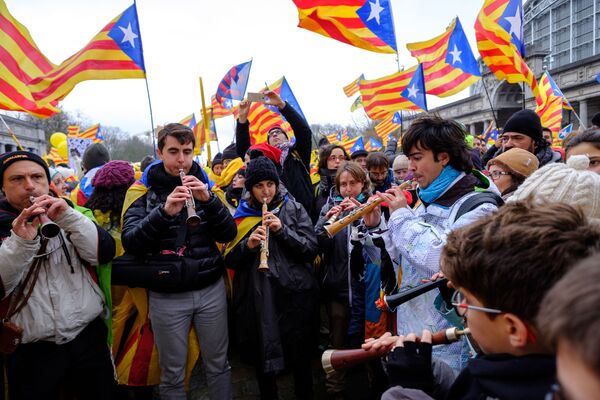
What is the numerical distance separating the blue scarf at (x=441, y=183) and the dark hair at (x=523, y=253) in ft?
3.19

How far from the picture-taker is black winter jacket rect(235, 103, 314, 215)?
4.57 metres

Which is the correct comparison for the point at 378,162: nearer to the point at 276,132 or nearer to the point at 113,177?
the point at 276,132

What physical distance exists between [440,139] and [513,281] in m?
1.30

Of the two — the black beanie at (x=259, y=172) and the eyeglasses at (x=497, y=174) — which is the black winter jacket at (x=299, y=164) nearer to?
the black beanie at (x=259, y=172)

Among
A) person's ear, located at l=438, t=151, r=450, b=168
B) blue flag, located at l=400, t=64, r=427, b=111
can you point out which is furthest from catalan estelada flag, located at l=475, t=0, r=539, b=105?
person's ear, located at l=438, t=151, r=450, b=168

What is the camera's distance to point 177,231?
3.07 metres

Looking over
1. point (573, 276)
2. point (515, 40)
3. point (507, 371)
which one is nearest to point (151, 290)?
point (507, 371)

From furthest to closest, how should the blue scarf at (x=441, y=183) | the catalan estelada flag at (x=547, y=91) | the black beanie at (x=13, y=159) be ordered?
1. the catalan estelada flag at (x=547, y=91)
2. the black beanie at (x=13, y=159)
3. the blue scarf at (x=441, y=183)

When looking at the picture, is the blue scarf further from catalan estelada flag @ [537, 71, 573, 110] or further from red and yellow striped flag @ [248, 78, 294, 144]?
catalan estelada flag @ [537, 71, 573, 110]

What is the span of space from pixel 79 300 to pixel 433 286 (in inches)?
90.5

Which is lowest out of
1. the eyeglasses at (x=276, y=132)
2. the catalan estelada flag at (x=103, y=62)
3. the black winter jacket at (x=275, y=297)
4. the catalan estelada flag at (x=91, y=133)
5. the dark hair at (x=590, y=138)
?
the black winter jacket at (x=275, y=297)

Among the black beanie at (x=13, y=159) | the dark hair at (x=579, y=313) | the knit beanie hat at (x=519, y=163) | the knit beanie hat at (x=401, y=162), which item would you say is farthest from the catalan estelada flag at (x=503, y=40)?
the dark hair at (x=579, y=313)

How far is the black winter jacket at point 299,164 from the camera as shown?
15.0 ft

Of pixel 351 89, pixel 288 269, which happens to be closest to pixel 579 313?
pixel 288 269
